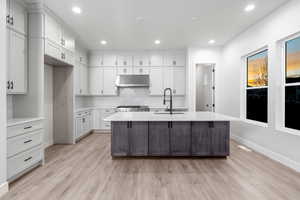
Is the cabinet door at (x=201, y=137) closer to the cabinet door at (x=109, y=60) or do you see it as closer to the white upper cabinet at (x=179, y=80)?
the white upper cabinet at (x=179, y=80)

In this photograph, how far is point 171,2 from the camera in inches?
118

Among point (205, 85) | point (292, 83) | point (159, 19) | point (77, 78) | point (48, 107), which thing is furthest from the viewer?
point (205, 85)

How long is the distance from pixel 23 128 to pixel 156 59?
4.46 metres

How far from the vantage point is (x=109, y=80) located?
6.04m

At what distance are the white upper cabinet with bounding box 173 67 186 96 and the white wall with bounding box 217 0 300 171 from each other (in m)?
1.55

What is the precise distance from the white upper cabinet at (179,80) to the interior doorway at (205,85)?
0.51 meters

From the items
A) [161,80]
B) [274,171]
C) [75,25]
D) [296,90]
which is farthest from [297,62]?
[75,25]

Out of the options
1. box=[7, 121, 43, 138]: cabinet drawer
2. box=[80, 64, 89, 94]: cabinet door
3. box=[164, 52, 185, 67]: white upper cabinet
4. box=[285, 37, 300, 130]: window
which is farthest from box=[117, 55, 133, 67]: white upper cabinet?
box=[285, 37, 300, 130]: window

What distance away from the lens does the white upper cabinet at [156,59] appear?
237 inches

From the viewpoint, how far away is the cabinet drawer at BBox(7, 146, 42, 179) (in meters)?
2.34

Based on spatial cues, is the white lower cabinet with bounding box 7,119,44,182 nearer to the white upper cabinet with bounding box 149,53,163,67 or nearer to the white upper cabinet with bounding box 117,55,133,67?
the white upper cabinet with bounding box 117,55,133,67

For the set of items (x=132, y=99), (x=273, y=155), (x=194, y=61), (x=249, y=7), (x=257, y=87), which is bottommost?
(x=273, y=155)

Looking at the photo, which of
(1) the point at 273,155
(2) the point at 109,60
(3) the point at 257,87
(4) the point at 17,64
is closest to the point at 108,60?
(2) the point at 109,60

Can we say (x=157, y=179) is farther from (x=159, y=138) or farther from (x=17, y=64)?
(x=17, y=64)
